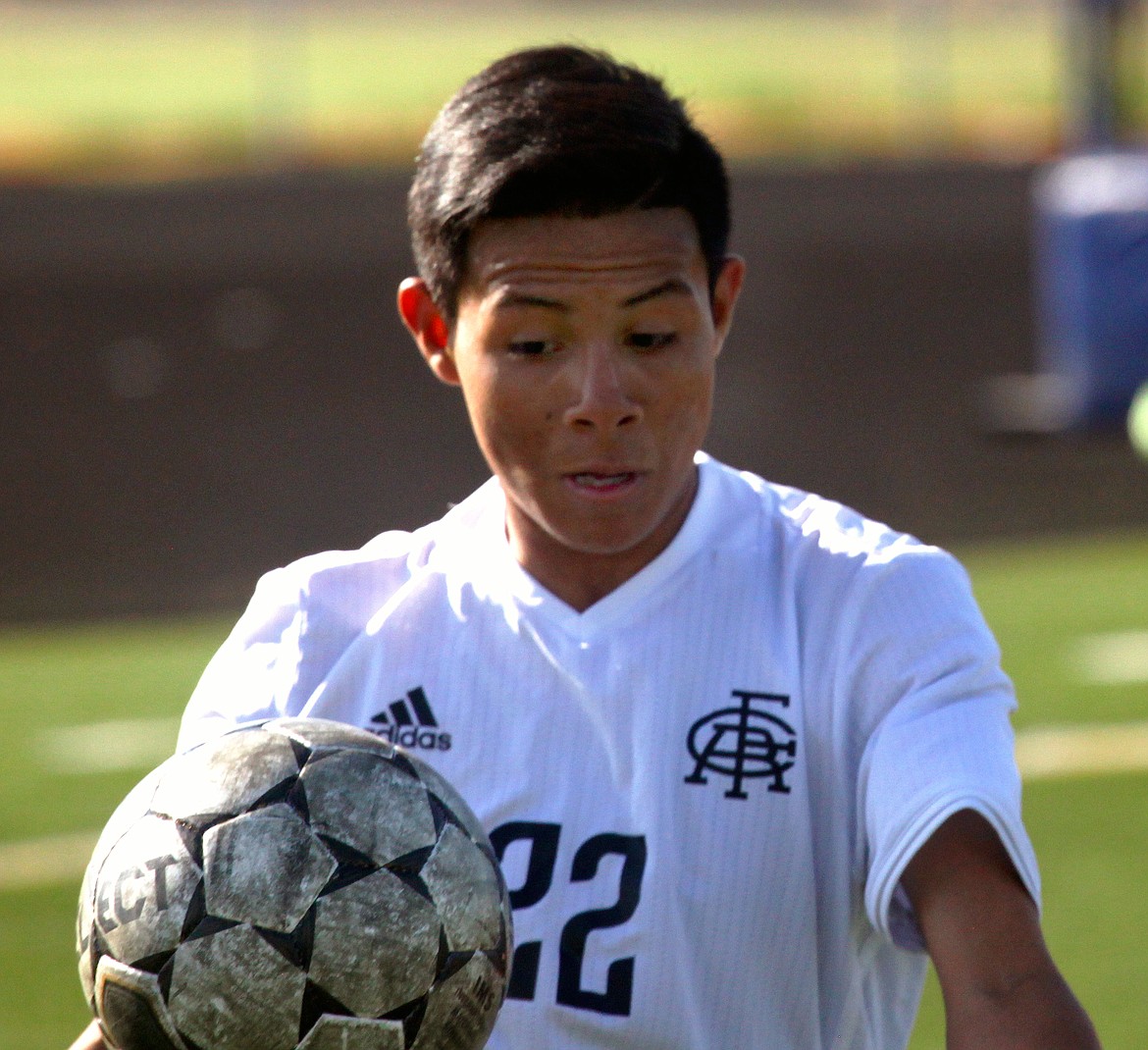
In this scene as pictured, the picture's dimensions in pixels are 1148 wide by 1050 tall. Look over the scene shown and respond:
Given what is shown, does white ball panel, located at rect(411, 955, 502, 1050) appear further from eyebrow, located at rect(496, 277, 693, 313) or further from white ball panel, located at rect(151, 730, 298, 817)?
eyebrow, located at rect(496, 277, 693, 313)

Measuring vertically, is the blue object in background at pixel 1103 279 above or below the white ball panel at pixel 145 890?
above

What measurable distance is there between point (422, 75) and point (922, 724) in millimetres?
21225

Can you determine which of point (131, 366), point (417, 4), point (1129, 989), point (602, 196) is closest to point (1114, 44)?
point (131, 366)

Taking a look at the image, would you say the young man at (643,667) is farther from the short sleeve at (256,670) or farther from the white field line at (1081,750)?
the white field line at (1081,750)

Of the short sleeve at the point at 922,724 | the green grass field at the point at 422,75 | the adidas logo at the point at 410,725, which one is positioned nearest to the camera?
the short sleeve at the point at 922,724

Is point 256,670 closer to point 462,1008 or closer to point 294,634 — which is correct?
point 294,634

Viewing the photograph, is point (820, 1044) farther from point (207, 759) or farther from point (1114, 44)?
point (1114, 44)

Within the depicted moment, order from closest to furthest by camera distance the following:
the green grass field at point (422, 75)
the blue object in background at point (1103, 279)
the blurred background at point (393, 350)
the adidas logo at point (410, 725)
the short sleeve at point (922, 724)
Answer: the short sleeve at point (922, 724) → the adidas logo at point (410, 725) → the blue object in background at point (1103, 279) → the blurred background at point (393, 350) → the green grass field at point (422, 75)

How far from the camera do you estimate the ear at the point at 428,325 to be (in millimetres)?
2541

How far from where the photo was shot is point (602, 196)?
2.29 metres

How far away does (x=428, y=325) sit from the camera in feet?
8.43

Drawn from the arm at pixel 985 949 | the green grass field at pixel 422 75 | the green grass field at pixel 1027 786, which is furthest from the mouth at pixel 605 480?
the green grass field at pixel 422 75

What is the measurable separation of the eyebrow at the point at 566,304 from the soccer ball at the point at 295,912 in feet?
1.79

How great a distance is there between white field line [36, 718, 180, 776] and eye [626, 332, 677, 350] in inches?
212
